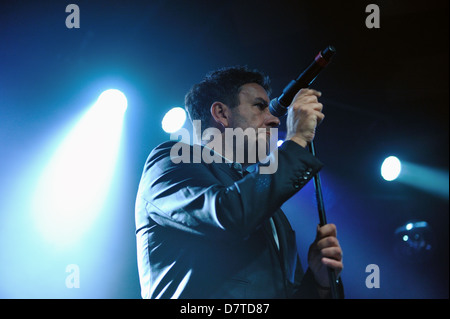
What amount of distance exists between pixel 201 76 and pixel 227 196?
2059 millimetres

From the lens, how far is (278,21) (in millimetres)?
2826

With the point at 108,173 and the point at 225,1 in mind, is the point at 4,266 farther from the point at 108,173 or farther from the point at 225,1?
the point at 225,1

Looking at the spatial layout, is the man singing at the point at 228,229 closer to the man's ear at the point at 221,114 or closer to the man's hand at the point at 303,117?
the man's hand at the point at 303,117

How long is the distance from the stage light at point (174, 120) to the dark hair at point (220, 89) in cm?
70

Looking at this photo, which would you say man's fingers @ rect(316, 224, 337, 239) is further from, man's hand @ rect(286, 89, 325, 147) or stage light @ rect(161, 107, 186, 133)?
stage light @ rect(161, 107, 186, 133)

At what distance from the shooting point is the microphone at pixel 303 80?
125 centimetres

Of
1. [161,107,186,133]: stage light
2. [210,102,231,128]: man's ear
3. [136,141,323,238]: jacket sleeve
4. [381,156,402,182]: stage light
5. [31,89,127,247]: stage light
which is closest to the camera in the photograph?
[136,141,323,238]: jacket sleeve

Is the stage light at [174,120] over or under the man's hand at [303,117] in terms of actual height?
over

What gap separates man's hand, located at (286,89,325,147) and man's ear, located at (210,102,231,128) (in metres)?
0.70

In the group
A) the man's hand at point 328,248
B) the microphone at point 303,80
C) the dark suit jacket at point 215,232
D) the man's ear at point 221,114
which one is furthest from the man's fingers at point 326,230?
the man's ear at point 221,114

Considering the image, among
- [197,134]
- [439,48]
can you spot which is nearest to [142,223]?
[197,134]

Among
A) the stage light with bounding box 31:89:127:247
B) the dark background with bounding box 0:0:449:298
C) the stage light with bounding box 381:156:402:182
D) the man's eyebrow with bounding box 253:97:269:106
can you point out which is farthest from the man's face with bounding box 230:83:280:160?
the stage light with bounding box 381:156:402:182

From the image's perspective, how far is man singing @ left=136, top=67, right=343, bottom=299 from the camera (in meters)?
1.15

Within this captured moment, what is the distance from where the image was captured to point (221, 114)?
6.77 ft
